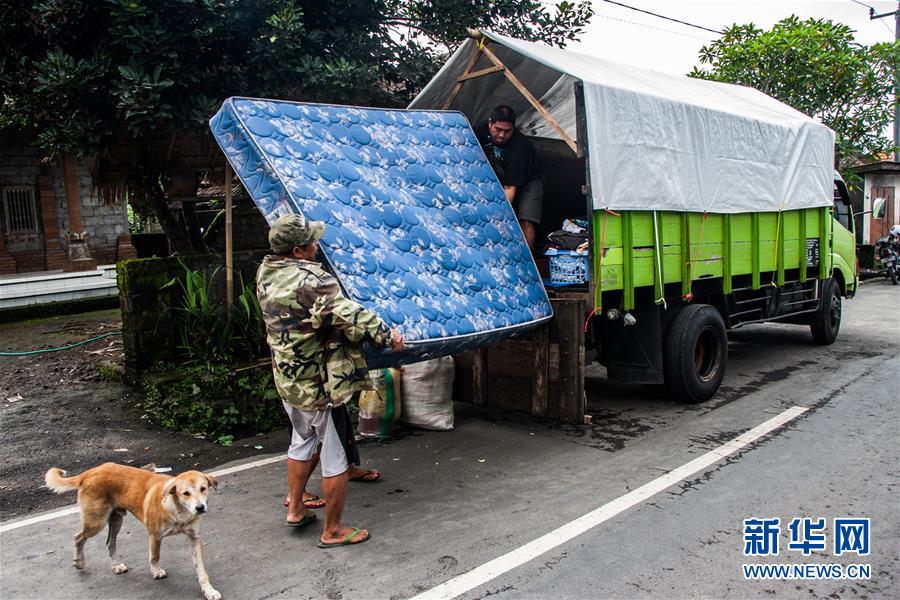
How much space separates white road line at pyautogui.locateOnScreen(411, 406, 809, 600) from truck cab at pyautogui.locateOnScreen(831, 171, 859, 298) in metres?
4.62

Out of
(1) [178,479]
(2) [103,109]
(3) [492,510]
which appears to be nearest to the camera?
(1) [178,479]

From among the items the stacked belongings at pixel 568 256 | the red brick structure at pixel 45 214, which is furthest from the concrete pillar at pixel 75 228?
the stacked belongings at pixel 568 256

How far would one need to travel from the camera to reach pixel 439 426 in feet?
18.8

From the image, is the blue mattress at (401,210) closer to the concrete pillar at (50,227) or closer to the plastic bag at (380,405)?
the plastic bag at (380,405)

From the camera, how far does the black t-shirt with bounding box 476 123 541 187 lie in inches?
235

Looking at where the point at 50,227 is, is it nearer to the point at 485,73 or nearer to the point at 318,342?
the point at 485,73

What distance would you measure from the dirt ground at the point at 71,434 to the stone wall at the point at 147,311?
393 mm

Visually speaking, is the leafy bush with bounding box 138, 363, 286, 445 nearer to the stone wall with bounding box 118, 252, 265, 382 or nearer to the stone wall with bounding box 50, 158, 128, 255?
the stone wall with bounding box 118, 252, 265, 382

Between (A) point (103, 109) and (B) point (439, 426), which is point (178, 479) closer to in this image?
(B) point (439, 426)

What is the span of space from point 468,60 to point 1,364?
19.1 feet

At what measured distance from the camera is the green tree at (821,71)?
1337cm

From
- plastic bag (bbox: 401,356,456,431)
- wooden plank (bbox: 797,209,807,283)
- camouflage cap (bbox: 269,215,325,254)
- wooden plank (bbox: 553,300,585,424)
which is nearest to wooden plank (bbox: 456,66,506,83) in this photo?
wooden plank (bbox: 553,300,585,424)

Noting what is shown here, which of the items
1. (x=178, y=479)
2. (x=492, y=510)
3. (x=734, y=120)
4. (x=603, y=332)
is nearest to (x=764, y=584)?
(x=492, y=510)

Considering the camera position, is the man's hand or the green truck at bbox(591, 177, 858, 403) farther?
the green truck at bbox(591, 177, 858, 403)
